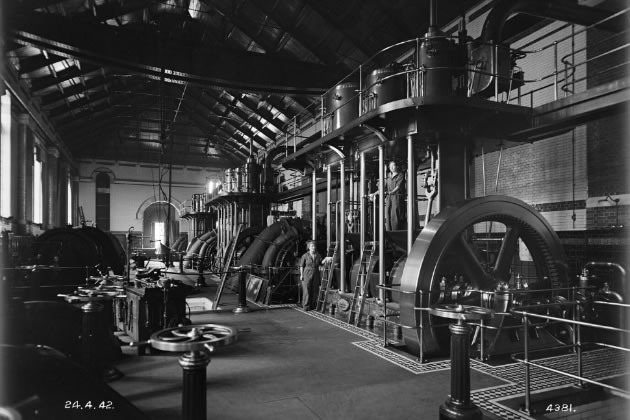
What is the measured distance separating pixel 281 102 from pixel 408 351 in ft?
50.1

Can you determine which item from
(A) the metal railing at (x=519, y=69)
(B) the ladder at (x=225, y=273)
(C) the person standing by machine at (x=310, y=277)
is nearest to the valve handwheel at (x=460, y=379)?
(A) the metal railing at (x=519, y=69)

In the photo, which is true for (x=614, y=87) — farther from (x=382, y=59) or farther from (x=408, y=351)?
(x=382, y=59)

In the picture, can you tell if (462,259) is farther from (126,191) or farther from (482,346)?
(126,191)

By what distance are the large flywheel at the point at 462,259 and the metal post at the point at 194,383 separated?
334cm

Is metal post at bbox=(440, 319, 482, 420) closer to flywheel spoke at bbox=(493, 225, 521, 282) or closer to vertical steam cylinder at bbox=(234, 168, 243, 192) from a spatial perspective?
flywheel spoke at bbox=(493, 225, 521, 282)

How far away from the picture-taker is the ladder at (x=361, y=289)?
288 inches

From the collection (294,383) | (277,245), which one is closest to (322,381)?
(294,383)

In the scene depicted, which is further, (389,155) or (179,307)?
(389,155)

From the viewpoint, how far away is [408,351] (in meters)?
5.67

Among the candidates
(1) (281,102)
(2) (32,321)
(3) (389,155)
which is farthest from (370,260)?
(1) (281,102)

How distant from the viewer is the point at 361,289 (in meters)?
7.59

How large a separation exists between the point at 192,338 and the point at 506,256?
4.71m

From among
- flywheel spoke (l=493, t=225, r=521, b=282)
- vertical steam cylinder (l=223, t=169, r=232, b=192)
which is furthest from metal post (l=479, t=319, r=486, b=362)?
vertical steam cylinder (l=223, t=169, r=232, b=192)

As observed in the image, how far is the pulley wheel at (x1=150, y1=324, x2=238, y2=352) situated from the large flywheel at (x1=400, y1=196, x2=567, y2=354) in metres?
3.26
